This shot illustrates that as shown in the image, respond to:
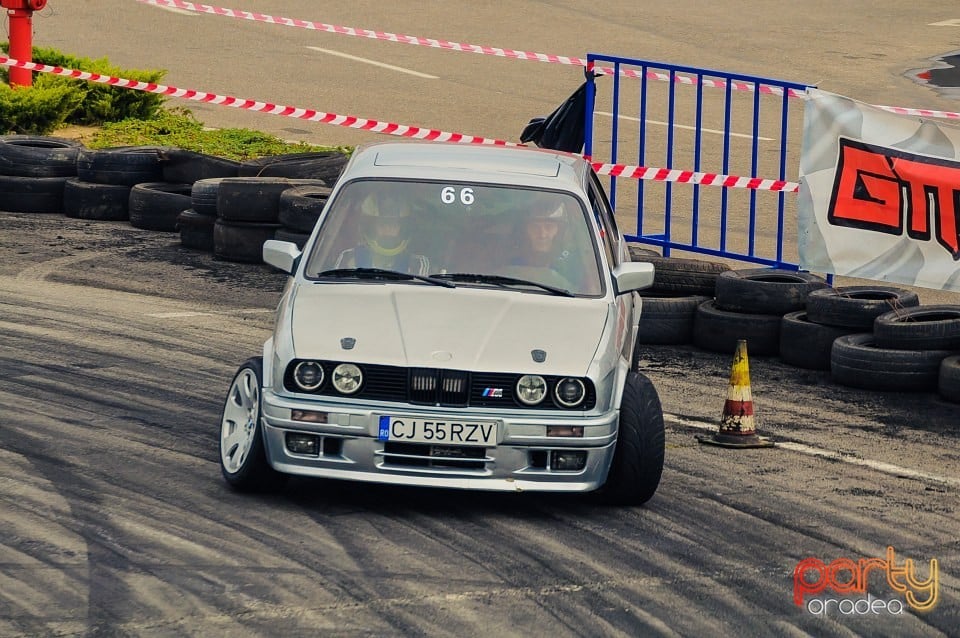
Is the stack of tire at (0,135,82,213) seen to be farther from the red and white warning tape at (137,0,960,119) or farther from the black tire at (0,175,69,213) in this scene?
the red and white warning tape at (137,0,960,119)

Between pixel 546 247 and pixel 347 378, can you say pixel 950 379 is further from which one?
pixel 347 378

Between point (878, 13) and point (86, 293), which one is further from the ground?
point (878, 13)

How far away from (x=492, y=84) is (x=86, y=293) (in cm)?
1099

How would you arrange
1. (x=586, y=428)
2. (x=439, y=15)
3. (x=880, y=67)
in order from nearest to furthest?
(x=586, y=428) < (x=880, y=67) < (x=439, y=15)

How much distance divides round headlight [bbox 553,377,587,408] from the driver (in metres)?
1.13

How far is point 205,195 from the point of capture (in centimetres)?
1446

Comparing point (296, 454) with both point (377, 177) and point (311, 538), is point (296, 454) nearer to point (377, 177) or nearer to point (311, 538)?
point (311, 538)

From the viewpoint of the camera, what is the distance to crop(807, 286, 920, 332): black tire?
10.9 meters

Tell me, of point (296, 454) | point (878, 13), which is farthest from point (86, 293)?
point (878, 13)

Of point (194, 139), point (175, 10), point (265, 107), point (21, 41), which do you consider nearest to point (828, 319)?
point (265, 107)

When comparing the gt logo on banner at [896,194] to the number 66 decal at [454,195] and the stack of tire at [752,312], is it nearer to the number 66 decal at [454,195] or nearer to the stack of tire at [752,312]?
the stack of tire at [752,312]

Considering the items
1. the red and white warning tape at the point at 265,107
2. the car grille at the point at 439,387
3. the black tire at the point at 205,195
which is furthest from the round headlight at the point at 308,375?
the red and white warning tape at the point at 265,107

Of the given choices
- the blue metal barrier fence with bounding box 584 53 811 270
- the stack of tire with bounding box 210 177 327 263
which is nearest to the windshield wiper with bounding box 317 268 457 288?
the blue metal barrier fence with bounding box 584 53 811 270

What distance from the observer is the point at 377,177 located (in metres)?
8.54
